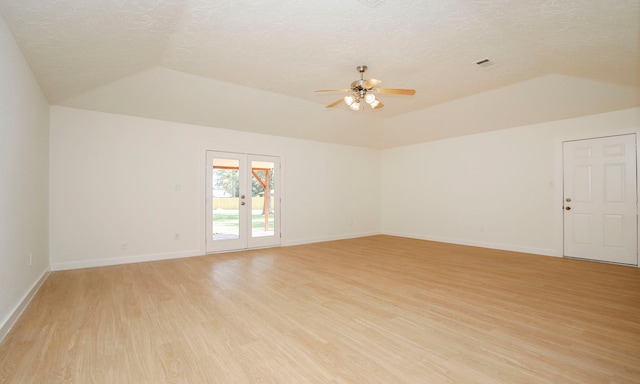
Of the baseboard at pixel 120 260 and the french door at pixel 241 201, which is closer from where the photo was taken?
the baseboard at pixel 120 260

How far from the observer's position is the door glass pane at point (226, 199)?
5.93 metres

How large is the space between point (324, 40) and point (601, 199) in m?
5.68

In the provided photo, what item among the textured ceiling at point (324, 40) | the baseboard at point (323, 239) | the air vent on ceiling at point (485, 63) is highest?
the air vent on ceiling at point (485, 63)

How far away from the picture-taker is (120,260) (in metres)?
4.94

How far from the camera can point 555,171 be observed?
18.4 feet

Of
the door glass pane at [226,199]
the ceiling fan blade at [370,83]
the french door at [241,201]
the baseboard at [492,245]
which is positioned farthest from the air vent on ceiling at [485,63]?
the door glass pane at [226,199]

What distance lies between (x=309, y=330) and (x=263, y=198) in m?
4.35

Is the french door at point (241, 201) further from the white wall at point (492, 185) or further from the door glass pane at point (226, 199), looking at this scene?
the white wall at point (492, 185)

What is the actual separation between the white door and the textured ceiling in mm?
1292

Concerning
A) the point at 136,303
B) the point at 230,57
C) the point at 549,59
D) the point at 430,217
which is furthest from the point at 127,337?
the point at 430,217

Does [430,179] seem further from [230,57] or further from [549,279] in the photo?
[230,57]

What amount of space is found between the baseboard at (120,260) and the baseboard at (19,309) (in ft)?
2.00

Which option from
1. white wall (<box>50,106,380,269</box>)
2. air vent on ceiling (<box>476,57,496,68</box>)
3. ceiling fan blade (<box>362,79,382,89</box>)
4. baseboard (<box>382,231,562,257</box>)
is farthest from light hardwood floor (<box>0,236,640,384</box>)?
air vent on ceiling (<box>476,57,496,68</box>)

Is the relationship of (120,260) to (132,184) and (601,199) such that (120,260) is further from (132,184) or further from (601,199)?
(601,199)
